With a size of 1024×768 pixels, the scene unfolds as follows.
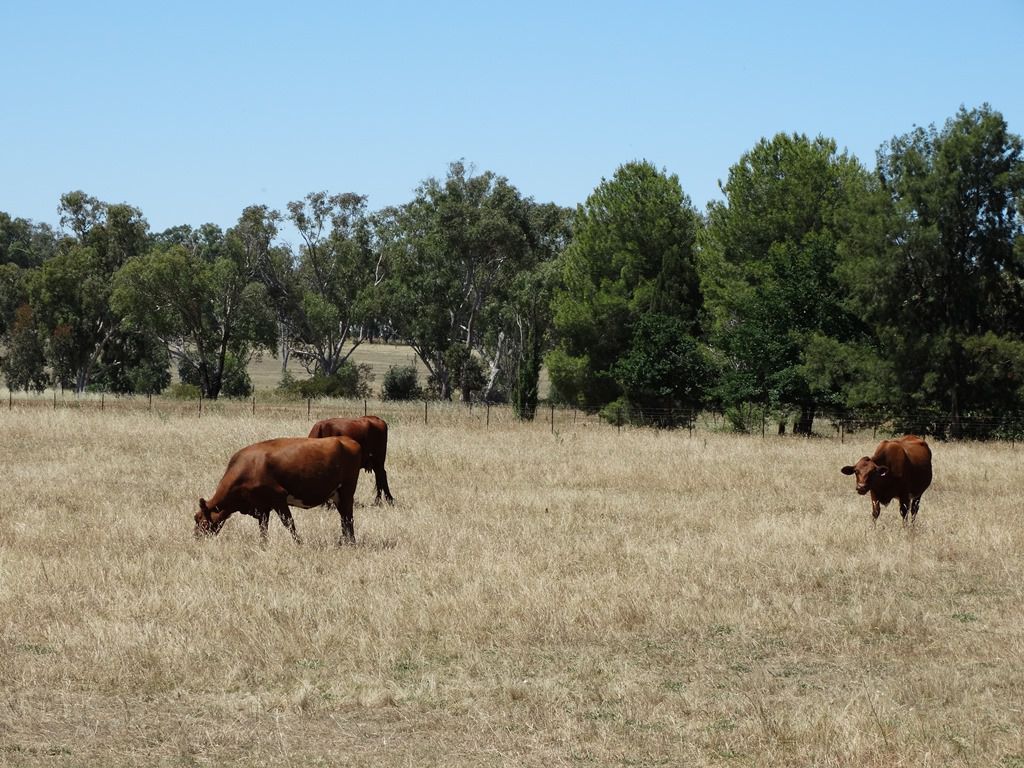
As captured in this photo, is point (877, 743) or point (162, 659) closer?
point (877, 743)

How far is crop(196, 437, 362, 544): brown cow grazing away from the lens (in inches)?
582

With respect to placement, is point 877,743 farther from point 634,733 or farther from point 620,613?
point 620,613

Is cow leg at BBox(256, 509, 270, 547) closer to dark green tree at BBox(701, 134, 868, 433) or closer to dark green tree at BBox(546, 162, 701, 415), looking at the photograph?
dark green tree at BBox(701, 134, 868, 433)

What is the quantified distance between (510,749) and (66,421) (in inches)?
1142

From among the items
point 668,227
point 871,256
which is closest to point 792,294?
point 871,256

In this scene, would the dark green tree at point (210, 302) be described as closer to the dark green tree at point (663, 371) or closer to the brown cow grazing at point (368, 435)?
the dark green tree at point (663, 371)

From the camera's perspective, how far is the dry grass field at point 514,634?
25.0 ft

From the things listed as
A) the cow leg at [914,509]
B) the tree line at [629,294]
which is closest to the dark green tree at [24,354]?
the tree line at [629,294]

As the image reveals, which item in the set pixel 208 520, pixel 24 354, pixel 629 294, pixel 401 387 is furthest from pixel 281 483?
pixel 24 354

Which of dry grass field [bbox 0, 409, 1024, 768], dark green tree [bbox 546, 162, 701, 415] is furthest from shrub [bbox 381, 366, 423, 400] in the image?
dry grass field [bbox 0, 409, 1024, 768]

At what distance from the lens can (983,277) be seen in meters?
40.9

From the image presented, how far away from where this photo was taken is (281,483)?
14805 mm

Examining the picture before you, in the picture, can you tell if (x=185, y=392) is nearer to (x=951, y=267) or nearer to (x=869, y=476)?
(x=951, y=267)

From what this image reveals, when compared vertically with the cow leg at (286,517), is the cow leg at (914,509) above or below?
above
